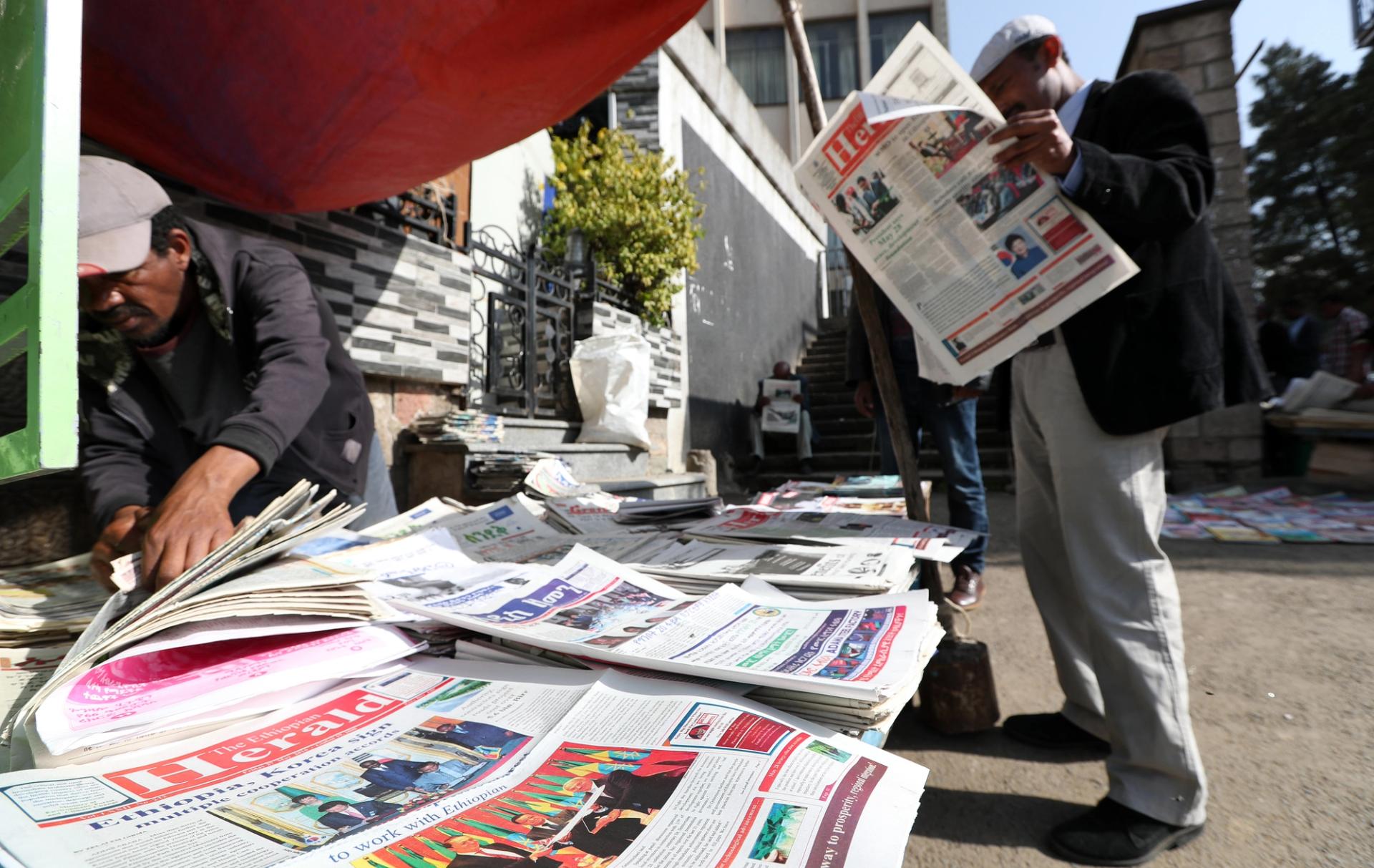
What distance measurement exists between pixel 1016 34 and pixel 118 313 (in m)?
1.85

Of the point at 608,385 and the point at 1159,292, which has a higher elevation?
the point at 608,385

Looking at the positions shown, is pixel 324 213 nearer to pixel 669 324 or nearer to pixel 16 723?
pixel 16 723

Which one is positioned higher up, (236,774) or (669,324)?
(669,324)

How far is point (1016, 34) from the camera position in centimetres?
132

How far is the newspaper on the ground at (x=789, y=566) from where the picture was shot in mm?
974

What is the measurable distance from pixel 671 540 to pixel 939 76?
101cm

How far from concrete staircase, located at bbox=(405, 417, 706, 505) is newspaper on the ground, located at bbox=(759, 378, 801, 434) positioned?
1.94 m

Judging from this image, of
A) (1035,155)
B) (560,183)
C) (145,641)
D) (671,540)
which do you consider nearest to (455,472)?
(671,540)

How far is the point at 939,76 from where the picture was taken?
1.17m

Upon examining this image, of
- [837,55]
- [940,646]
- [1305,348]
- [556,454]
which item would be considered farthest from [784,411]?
[837,55]

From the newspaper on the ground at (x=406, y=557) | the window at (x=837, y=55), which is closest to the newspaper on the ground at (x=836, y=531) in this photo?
the newspaper on the ground at (x=406, y=557)

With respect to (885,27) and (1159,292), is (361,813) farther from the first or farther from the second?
(885,27)

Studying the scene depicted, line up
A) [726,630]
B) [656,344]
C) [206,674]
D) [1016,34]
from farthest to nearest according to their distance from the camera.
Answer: [656,344]
[1016,34]
[726,630]
[206,674]

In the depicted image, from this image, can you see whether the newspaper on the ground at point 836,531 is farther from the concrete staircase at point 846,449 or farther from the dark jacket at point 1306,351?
the dark jacket at point 1306,351
